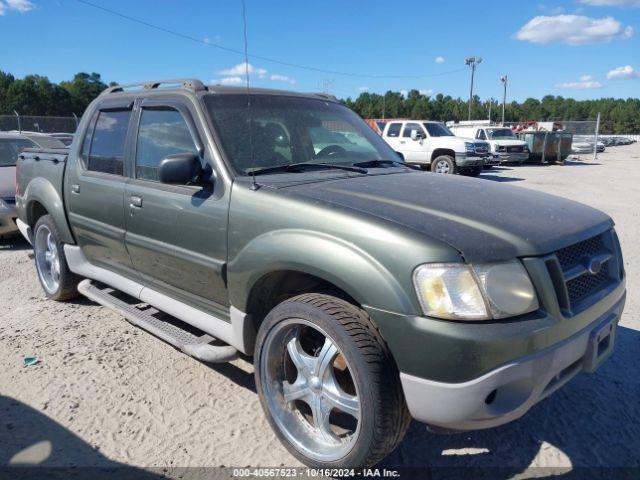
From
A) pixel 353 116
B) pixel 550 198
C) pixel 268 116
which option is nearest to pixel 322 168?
pixel 268 116

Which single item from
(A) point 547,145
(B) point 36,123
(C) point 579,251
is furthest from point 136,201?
(B) point 36,123

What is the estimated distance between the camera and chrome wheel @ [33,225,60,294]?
483 centimetres

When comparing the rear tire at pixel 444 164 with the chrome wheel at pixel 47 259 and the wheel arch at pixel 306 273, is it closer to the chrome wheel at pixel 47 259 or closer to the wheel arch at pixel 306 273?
the chrome wheel at pixel 47 259

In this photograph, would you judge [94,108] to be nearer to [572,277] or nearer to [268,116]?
[268,116]

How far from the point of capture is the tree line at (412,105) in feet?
202

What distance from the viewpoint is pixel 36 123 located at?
82.6ft

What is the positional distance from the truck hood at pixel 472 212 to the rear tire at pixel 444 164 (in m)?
13.8

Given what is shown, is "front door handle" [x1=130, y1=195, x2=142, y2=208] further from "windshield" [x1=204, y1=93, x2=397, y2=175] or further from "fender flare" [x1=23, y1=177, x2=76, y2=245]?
"fender flare" [x1=23, y1=177, x2=76, y2=245]

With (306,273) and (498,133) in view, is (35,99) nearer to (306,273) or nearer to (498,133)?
(498,133)

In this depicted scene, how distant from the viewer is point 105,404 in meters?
3.14

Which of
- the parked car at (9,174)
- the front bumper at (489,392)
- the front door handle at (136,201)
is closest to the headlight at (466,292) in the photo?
the front bumper at (489,392)

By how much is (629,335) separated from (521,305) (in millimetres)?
2617

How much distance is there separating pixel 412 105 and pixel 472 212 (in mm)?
103615

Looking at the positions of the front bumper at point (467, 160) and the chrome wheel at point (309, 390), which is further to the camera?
the front bumper at point (467, 160)
